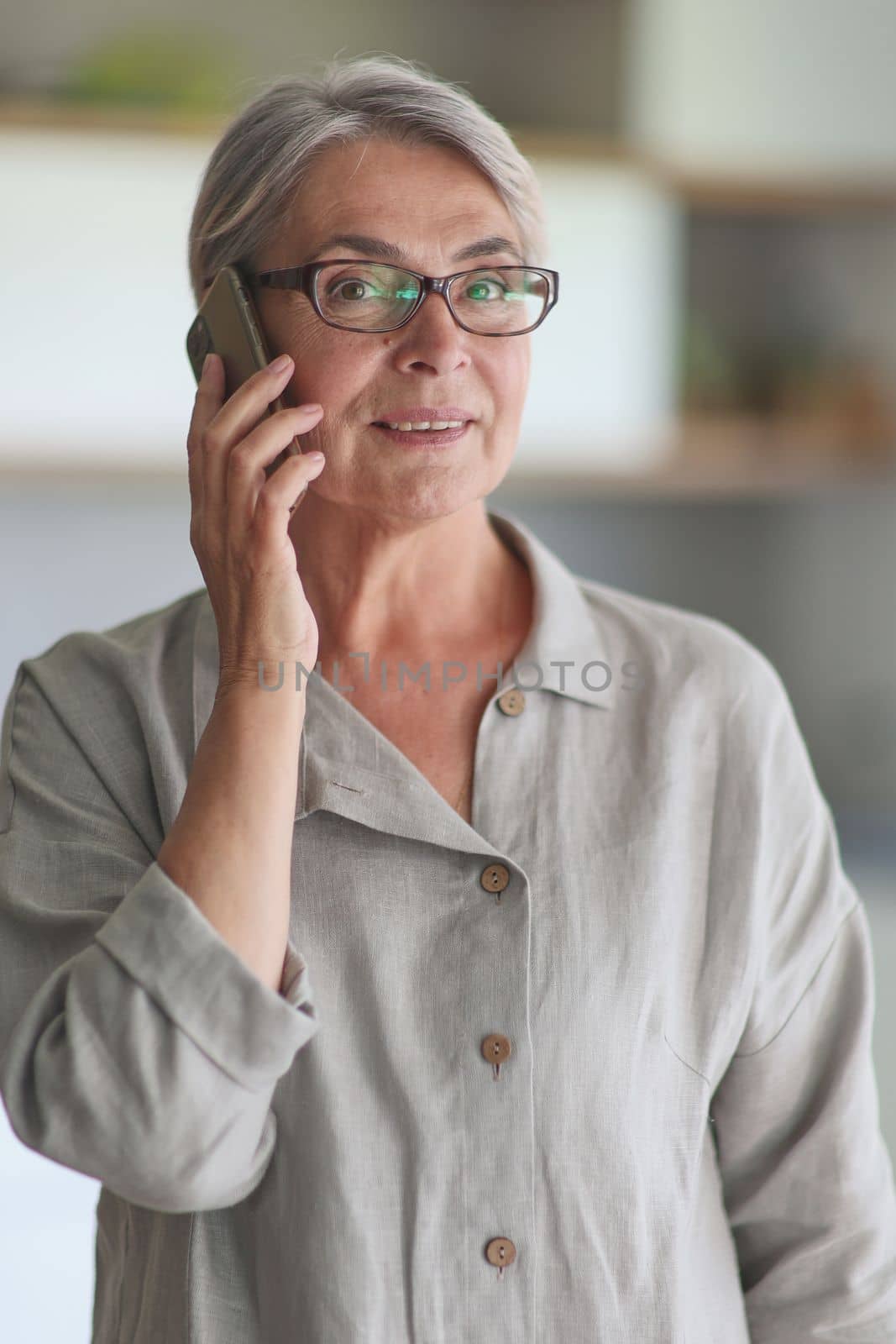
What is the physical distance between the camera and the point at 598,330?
7.47 feet

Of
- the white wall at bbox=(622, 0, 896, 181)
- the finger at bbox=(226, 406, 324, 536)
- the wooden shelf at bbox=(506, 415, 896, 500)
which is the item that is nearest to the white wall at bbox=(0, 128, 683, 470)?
the white wall at bbox=(622, 0, 896, 181)

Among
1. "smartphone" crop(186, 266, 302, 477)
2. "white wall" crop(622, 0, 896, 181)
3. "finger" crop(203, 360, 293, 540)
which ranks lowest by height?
"finger" crop(203, 360, 293, 540)

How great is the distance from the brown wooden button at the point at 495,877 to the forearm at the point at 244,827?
122 millimetres

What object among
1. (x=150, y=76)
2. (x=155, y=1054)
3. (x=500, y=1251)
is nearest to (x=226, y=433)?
(x=155, y=1054)

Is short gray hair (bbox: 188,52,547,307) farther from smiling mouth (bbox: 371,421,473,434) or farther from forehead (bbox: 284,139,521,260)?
smiling mouth (bbox: 371,421,473,434)

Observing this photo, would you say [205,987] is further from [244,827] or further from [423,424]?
[423,424]

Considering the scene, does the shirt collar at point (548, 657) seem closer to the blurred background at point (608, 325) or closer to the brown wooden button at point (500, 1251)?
the brown wooden button at point (500, 1251)

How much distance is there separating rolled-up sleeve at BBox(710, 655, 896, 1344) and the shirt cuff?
329mm

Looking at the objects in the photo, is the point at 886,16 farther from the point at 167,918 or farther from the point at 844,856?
the point at 167,918

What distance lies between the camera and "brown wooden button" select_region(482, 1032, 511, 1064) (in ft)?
2.61

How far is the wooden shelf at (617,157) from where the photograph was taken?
1996 mm

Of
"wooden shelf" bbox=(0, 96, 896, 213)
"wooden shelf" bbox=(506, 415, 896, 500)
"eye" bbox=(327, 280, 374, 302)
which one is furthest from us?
"wooden shelf" bbox=(506, 415, 896, 500)

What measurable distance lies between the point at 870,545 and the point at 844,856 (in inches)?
24.5

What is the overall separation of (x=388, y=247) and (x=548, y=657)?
0.92ft
